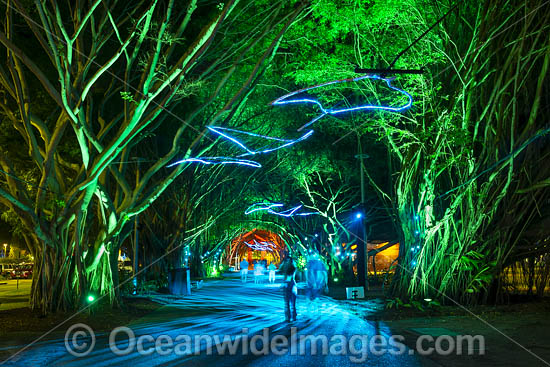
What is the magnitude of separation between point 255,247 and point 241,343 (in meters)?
90.4

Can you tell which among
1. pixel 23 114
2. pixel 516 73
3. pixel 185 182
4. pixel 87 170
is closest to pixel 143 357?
pixel 87 170

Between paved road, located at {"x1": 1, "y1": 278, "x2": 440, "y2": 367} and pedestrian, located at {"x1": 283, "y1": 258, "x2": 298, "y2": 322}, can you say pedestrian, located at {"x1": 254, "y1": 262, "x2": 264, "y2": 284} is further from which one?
pedestrian, located at {"x1": 283, "y1": 258, "x2": 298, "y2": 322}

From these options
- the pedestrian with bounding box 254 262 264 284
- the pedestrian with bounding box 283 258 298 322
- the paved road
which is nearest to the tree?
the paved road

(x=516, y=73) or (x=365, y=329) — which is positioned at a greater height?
(x=516, y=73)

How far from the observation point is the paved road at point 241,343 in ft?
27.9

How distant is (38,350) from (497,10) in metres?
12.9

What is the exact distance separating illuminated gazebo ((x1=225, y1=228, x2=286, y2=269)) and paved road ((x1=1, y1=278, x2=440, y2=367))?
49.9 m

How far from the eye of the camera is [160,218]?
27.9m

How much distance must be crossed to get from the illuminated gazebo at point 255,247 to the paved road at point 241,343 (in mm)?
49900

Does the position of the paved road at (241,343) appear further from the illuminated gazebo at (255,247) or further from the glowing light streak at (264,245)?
the glowing light streak at (264,245)

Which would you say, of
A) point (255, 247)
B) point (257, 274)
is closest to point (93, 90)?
point (257, 274)

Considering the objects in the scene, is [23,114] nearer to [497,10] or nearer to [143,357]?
[143,357]

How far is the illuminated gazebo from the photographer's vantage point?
85.2m

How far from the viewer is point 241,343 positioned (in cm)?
1026
